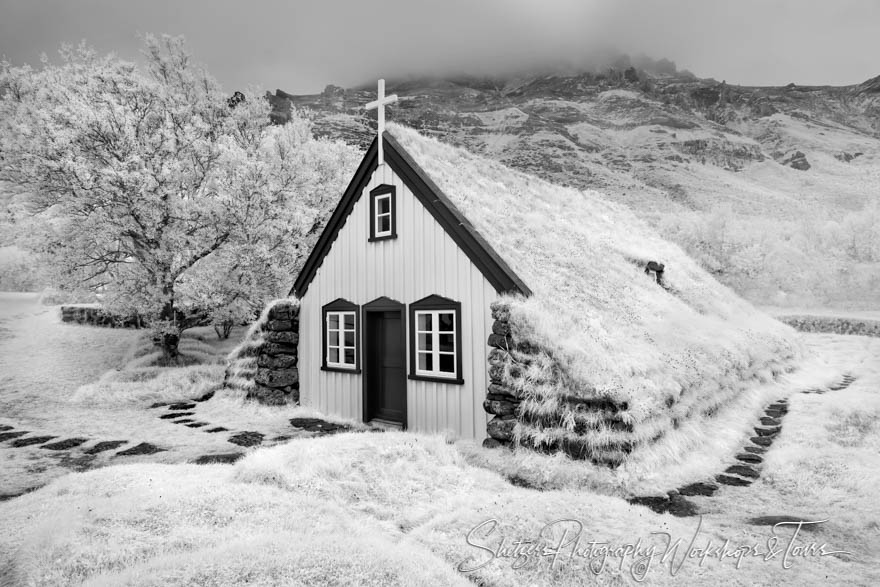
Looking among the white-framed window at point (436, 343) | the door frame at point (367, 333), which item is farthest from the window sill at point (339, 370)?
the white-framed window at point (436, 343)

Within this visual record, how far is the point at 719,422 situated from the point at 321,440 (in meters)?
8.54

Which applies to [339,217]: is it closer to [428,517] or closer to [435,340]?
[435,340]

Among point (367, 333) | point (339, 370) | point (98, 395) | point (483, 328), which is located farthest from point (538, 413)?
point (98, 395)

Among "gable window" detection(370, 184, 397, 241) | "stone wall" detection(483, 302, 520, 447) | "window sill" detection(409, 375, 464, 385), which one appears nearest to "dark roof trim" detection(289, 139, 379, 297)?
"gable window" detection(370, 184, 397, 241)

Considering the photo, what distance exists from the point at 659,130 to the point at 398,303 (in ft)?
372

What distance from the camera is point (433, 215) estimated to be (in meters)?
10.7

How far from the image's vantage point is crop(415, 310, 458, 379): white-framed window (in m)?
10.4

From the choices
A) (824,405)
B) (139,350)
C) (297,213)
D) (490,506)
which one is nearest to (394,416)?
(490,506)

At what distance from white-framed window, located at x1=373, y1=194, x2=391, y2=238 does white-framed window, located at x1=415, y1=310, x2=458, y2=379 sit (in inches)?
93.6

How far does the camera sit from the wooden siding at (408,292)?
32.5 feet

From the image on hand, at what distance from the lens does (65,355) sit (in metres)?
20.1

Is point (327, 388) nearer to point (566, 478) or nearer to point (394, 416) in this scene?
point (394, 416)

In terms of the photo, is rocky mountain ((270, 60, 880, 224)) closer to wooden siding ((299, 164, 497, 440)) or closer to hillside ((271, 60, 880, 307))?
hillside ((271, 60, 880, 307))

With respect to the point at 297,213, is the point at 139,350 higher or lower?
lower
